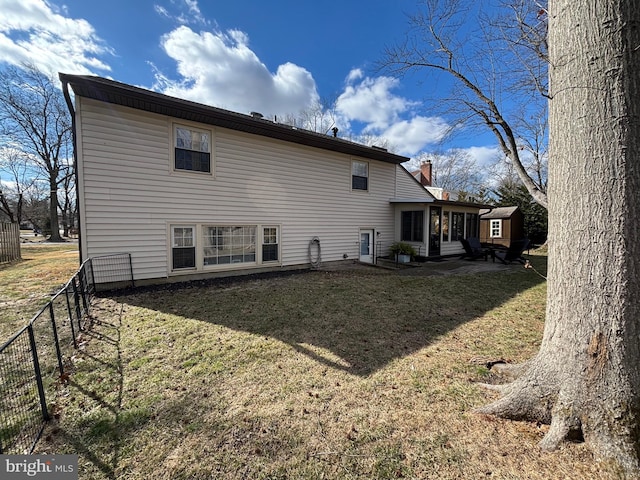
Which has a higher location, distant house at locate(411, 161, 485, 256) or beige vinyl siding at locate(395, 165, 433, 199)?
beige vinyl siding at locate(395, 165, 433, 199)

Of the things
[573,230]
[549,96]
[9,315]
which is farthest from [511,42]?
[9,315]

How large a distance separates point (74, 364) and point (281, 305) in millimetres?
3418

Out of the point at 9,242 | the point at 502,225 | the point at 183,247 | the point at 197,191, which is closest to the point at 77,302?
the point at 183,247

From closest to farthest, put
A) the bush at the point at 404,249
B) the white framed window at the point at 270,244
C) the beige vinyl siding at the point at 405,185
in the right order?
the white framed window at the point at 270,244 < the bush at the point at 404,249 < the beige vinyl siding at the point at 405,185

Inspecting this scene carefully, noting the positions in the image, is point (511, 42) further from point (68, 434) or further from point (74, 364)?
point (74, 364)

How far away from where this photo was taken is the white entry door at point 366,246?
12420 mm

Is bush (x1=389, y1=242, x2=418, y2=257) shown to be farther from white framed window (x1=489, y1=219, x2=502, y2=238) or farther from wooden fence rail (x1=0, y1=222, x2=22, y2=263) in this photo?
wooden fence rail (x1=0, y1=222, x2=22, y2=263)

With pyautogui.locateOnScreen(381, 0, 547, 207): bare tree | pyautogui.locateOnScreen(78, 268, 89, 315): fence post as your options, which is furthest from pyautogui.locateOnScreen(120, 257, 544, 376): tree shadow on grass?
pyautogui.locateOnScreen(381, 0, 547, 207): bare tree

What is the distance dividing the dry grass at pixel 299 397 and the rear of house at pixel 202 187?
103 inches

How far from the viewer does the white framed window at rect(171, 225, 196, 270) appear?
7.91 m

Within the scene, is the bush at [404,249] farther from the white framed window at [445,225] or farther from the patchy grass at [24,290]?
the patchy grass at [24,290]

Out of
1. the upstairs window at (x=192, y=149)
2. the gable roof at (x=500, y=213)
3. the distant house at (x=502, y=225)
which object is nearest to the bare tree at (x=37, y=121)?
→ the upstairs window at (x=192, y=149)

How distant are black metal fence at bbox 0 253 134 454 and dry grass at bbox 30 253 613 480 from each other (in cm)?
16

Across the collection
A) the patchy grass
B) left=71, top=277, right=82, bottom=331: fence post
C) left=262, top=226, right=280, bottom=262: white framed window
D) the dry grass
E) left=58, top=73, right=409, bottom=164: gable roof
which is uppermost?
left=58, top=73, right=409, bottom=164: gable roof
